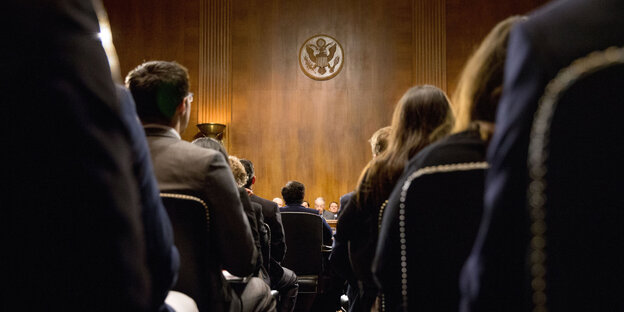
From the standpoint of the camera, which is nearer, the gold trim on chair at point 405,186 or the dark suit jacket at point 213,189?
the gold trim on chair at point 405,186

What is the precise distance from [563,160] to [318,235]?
3.76m

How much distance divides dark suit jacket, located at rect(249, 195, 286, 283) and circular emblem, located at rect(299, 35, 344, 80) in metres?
6.81

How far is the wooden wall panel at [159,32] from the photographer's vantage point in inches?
403

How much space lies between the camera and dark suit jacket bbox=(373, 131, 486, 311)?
120 centimetres

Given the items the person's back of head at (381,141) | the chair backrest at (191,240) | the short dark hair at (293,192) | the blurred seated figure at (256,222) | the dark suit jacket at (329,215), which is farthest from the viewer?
the dark suit jacket at (329,215)

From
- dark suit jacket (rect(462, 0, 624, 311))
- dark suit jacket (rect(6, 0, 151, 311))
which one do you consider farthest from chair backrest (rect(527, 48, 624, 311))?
dark suit jacket (rect(6, 0, 151, 311))

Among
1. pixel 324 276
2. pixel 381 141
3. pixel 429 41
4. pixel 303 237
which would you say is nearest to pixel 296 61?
pixel 429 41

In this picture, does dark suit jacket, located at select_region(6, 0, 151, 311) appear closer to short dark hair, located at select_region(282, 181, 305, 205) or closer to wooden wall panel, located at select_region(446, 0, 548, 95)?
short dark hair, located at select_region(282, 181, 305, 205)

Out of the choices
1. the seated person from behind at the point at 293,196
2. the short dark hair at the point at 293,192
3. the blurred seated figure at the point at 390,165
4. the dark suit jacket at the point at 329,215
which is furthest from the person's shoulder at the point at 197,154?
the dark suit jacket at the point at 329,215

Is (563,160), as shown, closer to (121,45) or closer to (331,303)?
(331,303)

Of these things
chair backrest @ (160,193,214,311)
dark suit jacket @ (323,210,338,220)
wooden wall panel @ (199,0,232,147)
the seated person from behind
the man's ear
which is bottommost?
dark suit jacket @ (323,210,338,220)

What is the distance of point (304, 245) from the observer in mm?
4355

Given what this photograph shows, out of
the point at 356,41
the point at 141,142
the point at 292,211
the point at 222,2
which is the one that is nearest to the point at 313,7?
the point at 356,41

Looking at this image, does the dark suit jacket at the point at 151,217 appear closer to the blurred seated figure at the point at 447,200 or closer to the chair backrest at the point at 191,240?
the blurred seated figure at the point at 447,200
